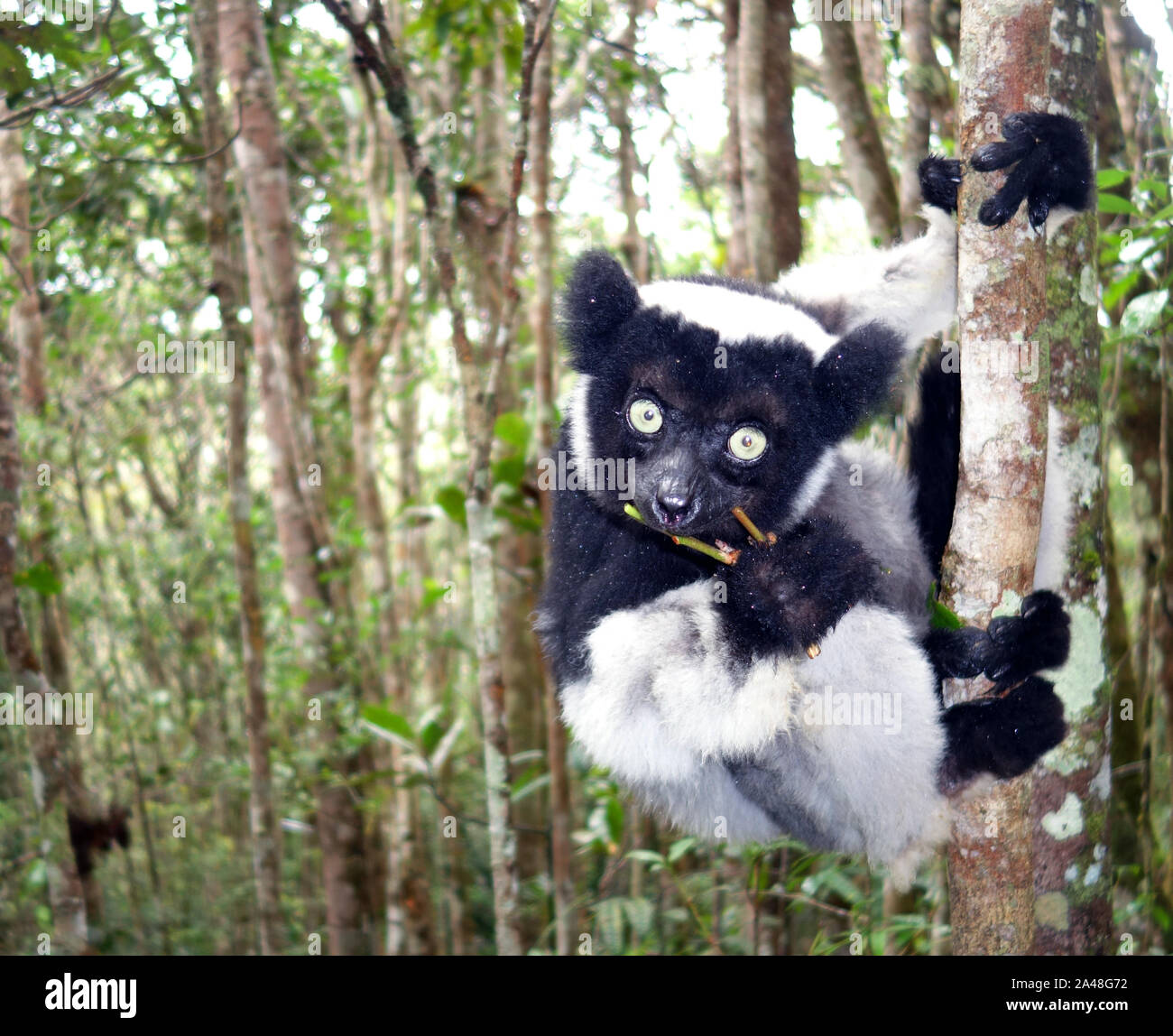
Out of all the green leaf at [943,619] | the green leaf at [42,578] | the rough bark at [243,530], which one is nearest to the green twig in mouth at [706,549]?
the green leaf at [943,619]

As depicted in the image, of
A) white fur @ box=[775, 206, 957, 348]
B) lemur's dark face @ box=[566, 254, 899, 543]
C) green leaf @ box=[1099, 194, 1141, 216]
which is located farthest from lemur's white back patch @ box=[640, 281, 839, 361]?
green leaf @ box=[1099, 194, 1141, 216]

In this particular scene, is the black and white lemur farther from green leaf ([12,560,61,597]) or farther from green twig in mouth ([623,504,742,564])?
green leaf ([12,560,61,597])

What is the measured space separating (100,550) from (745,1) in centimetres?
485

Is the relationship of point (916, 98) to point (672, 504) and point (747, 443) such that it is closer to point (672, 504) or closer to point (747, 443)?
point (747, 443)

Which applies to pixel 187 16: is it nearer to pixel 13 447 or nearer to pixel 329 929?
pixel 13 447

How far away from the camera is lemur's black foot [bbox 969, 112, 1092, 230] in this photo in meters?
1.80

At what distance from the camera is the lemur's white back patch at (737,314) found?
2.31 metres

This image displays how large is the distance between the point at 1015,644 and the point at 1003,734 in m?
0.21

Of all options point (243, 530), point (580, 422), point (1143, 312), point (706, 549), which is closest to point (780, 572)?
point (706, 549)

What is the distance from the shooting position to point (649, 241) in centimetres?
531

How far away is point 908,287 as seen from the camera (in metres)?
2.60

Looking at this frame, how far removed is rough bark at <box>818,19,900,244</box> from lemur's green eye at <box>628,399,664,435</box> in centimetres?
212

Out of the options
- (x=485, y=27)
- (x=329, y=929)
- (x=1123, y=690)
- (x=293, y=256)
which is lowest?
(x=329, y=929)
